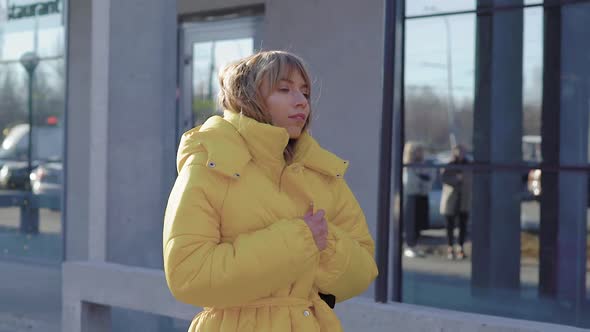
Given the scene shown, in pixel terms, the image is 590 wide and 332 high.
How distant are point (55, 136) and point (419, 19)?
201 inches

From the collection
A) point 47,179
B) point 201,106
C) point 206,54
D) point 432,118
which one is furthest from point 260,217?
point 47,179

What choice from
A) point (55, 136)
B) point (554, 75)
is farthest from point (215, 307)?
point (55, 136)

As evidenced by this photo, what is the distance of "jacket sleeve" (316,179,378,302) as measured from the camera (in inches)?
111

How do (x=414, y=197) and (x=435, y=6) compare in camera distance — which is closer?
(x=435, y=6)

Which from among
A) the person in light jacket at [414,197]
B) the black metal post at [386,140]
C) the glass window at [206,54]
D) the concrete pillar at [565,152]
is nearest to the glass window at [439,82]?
the person in light jacket at [414,197]

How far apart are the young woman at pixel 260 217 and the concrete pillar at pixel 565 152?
4587 millimetres

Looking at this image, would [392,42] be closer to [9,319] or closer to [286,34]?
[286,34]

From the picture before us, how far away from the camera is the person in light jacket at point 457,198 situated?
7695 millimetres

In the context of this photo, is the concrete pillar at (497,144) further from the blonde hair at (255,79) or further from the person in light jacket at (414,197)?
the blonde hair at (255,79)

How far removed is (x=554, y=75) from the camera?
23.6 ft

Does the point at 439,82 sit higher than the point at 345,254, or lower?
higher

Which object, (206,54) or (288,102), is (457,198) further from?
(288,102)

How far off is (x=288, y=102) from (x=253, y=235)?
16.0 inches

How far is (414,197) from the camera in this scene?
8242 mm
